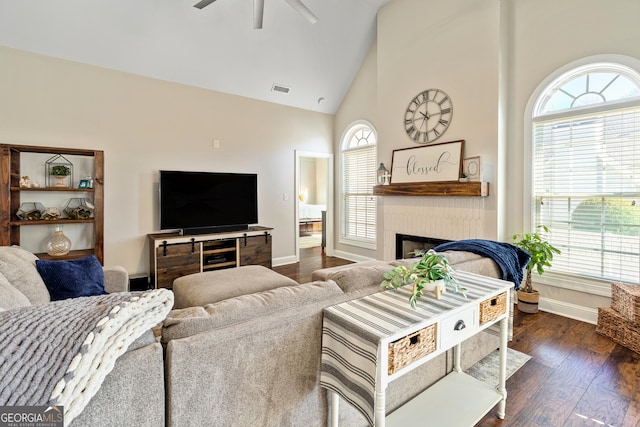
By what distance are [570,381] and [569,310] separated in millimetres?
1362

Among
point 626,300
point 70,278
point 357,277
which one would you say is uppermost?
point 357,277

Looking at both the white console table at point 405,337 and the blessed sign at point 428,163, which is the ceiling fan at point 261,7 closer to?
the blessed sign at point 428,163

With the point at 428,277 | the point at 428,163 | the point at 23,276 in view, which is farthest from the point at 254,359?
the point at 428,163

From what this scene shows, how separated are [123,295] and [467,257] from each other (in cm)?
204

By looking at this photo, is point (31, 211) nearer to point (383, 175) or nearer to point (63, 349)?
point (63, 349)

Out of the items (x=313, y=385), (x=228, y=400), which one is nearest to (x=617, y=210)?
(x=313, y=385)

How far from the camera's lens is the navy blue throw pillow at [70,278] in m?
1.94

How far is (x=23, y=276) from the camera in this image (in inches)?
67.7

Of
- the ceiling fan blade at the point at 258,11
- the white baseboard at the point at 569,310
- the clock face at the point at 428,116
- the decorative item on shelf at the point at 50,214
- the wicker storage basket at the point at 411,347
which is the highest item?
the ceiling fan blade at the point at 258,11

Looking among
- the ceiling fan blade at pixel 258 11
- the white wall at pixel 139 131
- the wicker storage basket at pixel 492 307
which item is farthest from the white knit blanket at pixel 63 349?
the white wall at pixel 139 131

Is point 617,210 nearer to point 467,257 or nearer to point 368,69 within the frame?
point 467,257

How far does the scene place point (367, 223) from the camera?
18.2ft

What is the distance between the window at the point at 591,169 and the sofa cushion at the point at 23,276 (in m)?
4.32

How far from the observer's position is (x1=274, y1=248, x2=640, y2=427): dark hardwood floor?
5.70ft
